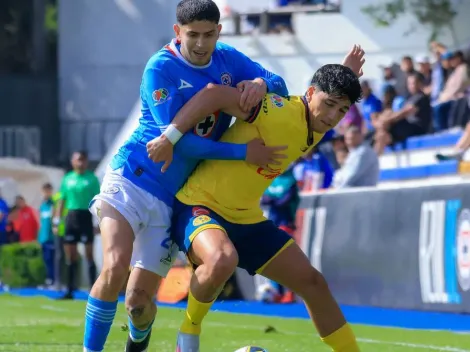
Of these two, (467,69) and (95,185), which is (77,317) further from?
(467,69)

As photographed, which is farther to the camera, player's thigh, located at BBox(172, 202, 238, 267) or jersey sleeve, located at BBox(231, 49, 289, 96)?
jersey sleeve, located at BBox(231, 49, 289, 96)

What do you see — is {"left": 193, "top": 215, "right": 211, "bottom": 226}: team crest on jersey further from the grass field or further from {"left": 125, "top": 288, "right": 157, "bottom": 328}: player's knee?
the grass field

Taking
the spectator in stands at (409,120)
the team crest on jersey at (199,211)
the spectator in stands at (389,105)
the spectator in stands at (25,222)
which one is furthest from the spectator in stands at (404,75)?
the team crest on jersey at (199,211)

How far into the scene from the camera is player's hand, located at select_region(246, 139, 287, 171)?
7.00m

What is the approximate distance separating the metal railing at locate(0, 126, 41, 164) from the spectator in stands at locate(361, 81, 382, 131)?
12825 mm

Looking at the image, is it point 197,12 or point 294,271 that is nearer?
point 197,12

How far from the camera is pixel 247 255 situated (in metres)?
7.27

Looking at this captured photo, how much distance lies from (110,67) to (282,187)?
1987cm

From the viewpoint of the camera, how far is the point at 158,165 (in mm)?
7309

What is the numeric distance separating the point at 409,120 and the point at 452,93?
873 mm

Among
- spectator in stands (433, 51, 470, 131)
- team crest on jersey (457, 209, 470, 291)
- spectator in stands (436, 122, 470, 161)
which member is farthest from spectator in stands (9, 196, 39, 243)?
team crest on jersey (457, 209, 470, 291)

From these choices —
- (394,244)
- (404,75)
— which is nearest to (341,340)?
(394,244)

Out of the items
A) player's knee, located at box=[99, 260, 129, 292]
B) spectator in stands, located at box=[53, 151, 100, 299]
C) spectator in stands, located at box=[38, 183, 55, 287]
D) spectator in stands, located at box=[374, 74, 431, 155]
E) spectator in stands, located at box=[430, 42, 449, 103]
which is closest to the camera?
player's knee, located at box=[99, 260, 129, 292]

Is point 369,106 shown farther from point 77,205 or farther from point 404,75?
point 77,205
